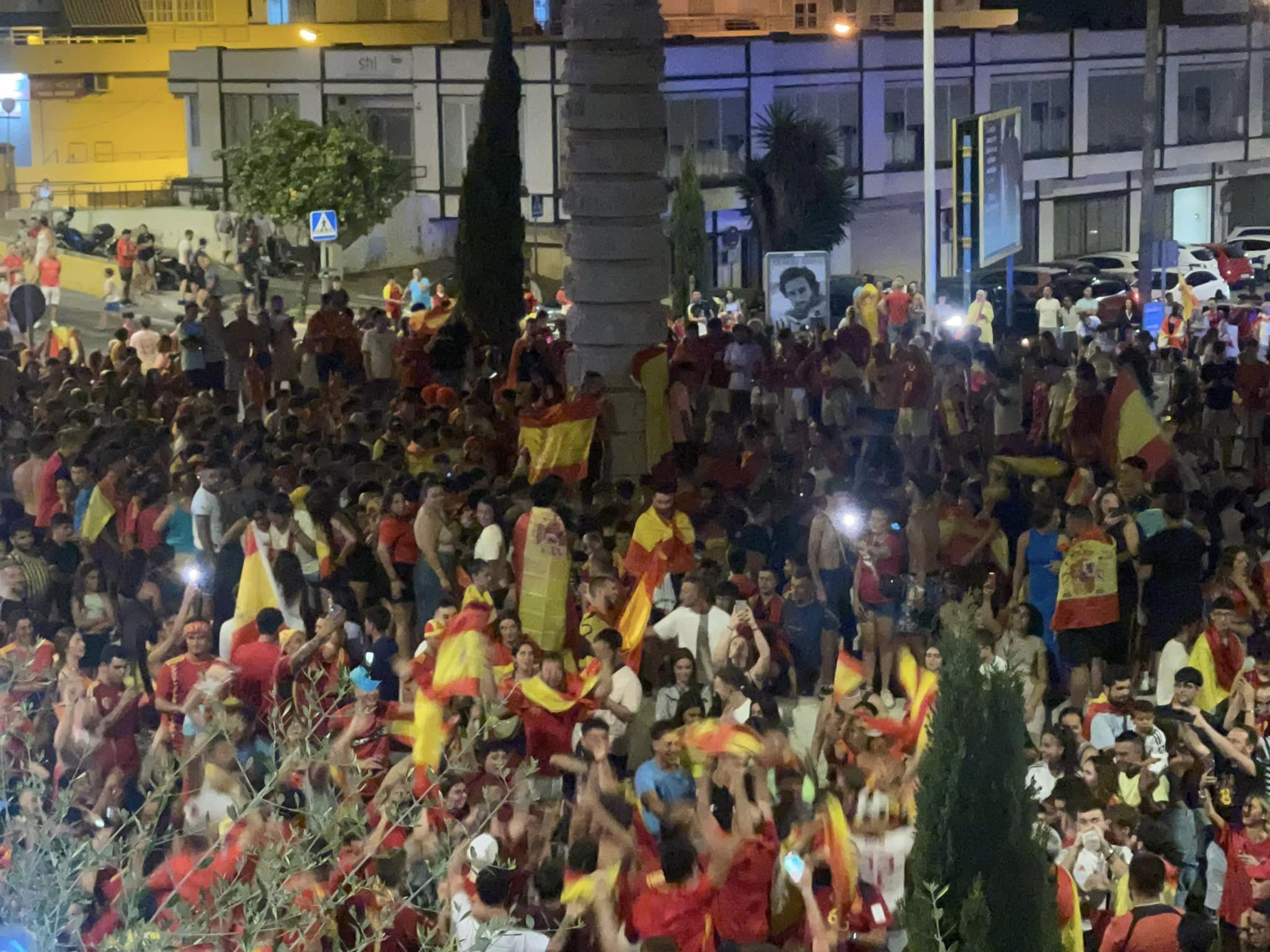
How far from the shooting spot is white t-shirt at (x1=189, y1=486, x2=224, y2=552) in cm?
1334

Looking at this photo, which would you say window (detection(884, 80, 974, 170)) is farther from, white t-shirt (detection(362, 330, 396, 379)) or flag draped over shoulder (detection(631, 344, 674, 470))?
flag draped over shoulder (detection(631, 344, 674, 470))

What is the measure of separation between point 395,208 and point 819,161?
8.11m

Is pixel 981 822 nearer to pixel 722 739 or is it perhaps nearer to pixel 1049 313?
pixel 722 739

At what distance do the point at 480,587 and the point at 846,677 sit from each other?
81.1 inches

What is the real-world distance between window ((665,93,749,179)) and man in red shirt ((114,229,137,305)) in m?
10.3

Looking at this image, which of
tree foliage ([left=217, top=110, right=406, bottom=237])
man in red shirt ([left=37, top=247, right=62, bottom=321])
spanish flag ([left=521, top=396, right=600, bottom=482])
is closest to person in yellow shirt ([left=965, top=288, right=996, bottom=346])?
spanish flag ([left=521, top=396, right=600, bottom=482])

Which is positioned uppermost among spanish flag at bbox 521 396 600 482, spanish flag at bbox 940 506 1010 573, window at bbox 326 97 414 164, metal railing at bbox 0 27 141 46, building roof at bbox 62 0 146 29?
building roof at bbox 62 0 146 29

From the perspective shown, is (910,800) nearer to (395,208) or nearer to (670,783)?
(670,783)

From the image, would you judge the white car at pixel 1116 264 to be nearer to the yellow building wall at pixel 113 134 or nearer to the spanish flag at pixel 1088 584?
the yellow building wall at pixel 113 134

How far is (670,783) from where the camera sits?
9.30 metres

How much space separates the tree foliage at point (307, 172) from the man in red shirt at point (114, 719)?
28241 mm

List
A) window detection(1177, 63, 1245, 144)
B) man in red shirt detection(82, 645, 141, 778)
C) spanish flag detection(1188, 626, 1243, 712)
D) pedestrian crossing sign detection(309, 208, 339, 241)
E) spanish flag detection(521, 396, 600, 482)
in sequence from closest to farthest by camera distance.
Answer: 1. man in red shirt detection(82, 645, 141, 778)
2. spanish flag detection(1188, 626, 1243, 712)
3. spanish flag detection(521, 396, 600, 482)
4. pedestrian crossing sign detection(309, 208, 339, 241)
5. window detection(1177, 63, 1245, 144)

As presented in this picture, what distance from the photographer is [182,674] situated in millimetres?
10570

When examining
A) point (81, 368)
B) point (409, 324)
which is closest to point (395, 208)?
point (409, 324)
